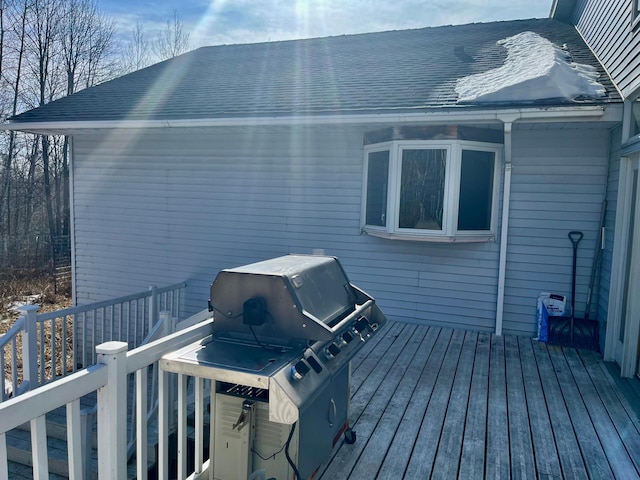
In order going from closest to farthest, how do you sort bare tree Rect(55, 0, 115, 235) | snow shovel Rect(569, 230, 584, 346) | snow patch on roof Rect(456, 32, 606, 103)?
snow patch on roof Rect(456, 32, 606, 103), snow shovel Rect(569, 230, 584, 346), bare tree Rect(55, 0, 115, 235)

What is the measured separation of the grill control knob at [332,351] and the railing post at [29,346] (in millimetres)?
3068

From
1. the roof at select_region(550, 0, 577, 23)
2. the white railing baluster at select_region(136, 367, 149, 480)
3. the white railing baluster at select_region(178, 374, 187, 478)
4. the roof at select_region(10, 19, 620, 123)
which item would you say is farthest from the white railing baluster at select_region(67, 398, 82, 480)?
the roof at select_region(550, 0, 577, 23)

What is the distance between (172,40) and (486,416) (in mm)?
18597

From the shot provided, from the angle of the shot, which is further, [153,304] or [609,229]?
[153,304]

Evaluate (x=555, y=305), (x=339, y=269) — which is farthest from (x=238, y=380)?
(x=555, y=305)

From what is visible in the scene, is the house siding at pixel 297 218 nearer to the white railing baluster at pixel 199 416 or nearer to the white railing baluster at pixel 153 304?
the white railing baluster at pixel 153 304

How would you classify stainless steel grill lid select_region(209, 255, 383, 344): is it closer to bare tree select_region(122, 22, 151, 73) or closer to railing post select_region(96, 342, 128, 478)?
railing post select_region(96, 342, 128, 478)

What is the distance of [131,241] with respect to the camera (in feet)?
22.1

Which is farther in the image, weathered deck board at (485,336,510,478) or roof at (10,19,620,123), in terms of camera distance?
roof at (10,19,620,123)

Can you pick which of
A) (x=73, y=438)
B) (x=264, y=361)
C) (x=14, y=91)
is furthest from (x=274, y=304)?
(x=14, y=91)

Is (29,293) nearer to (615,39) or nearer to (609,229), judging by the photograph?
(609,229)

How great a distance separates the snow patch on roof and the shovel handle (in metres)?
1.37

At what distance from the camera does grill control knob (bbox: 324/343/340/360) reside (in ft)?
6.84

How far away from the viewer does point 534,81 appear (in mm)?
4344
